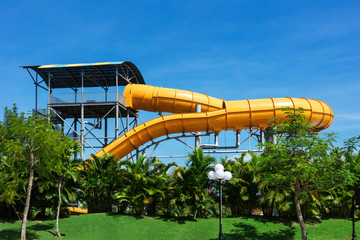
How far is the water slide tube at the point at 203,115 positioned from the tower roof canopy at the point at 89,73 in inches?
157

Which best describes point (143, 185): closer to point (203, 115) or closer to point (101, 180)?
point (101, 180)

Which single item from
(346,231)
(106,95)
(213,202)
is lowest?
(346,231)

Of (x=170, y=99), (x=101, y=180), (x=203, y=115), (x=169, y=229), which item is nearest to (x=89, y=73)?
(x=170, y=99)

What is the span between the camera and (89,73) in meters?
42.2

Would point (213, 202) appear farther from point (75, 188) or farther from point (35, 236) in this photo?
point (35, 236)

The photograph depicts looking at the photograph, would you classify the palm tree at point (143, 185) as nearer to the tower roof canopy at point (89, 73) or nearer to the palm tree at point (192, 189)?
the palm tree at point (192, 189)

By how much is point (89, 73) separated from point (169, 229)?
22.4m

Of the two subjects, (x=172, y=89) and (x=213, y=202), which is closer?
(x=213, y=202)

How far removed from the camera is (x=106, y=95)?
3897 cm

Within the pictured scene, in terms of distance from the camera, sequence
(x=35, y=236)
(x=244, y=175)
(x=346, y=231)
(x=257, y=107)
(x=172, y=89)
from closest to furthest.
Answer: (x=35, y=236), (x=346, y=231), (x=244, y=175), (x=257, y=107), (x=172, y=89)

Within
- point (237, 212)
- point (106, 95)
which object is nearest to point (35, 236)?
point (237, 212)

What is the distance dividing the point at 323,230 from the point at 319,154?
19.4 feet

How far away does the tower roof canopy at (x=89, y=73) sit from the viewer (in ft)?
129

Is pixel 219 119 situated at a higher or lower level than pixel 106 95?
lower
